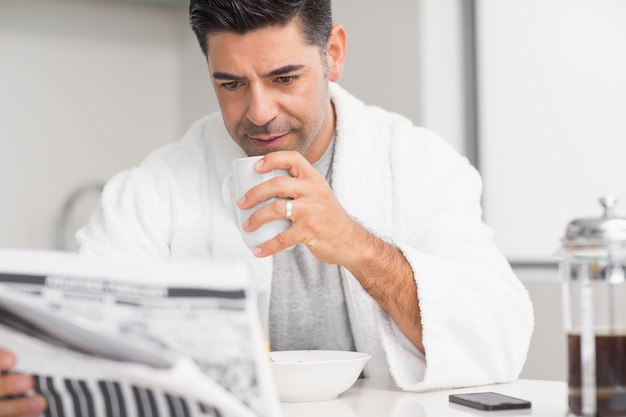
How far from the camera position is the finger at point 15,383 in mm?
939

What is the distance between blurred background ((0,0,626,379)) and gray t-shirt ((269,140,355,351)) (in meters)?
0.96

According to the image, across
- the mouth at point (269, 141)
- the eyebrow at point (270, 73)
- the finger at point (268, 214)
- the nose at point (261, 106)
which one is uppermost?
the eyebrow at point (270, 73)

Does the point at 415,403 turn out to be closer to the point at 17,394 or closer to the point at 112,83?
the point at 17,394

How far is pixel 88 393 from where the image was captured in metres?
0.90

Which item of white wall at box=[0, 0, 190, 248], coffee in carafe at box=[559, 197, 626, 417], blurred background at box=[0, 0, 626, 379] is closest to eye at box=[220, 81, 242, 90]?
coffee in carafe at box=[559, 197, 626, 417]

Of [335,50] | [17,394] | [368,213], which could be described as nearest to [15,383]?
[17,394]

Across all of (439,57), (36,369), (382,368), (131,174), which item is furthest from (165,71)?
(36,369)

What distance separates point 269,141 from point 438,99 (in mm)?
1327

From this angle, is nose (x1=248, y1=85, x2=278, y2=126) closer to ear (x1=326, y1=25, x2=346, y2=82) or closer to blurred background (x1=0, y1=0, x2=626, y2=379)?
ear (x1=326, y1=25, x2=346, y2=82)

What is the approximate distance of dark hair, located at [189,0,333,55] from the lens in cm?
162

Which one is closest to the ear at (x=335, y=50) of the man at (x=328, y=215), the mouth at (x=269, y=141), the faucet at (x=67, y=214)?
the man at (x=328, y=215)

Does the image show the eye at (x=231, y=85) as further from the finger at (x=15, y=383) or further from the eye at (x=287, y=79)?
the finger at (x=15, y=383)

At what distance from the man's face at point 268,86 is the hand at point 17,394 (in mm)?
778

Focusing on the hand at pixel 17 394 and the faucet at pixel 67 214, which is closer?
the hand at pixel 17 394
